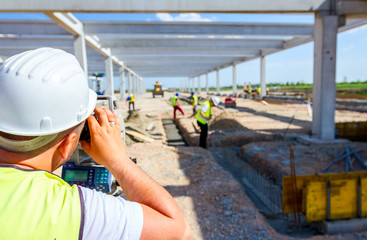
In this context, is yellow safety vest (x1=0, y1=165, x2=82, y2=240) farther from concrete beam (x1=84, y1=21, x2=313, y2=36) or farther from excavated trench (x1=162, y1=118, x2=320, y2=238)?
concrete beam (x1=84, y1=21, x2=313, y2=36)

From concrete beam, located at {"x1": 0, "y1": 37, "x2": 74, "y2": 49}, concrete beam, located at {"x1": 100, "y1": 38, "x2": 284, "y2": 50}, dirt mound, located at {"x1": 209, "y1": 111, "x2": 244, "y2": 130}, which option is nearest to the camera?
dirt mound, located at {"x1": 209, "y1": 111, "x2": 244, "y2": 130}

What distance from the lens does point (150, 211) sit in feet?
2.56

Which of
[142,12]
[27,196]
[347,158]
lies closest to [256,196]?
[347,158]

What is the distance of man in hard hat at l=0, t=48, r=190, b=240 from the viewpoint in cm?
63

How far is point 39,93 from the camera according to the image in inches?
29.3

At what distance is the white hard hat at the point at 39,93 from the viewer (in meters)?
0.72

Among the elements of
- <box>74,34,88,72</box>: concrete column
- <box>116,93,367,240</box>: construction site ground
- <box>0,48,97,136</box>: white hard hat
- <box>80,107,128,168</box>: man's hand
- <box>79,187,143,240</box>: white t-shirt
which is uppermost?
<box>74,34,88,72</box>: concrete column

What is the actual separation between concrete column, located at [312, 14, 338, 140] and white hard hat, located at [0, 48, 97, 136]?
310 inches

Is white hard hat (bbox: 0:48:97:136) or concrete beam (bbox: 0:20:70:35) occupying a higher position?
concrete beam (bbox: 0:20:70:35)

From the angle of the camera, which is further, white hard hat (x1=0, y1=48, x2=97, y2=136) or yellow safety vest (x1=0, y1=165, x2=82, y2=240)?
white hard hat (x1=0, y1=48, x2=97, y2=136)

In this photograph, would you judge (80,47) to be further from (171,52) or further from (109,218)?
(109,218)

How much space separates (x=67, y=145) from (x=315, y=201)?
3.76 meters

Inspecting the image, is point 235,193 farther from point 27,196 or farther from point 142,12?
point 142,12

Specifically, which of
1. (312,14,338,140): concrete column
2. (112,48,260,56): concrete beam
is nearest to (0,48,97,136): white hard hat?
(312,14,338,140): concrete column
